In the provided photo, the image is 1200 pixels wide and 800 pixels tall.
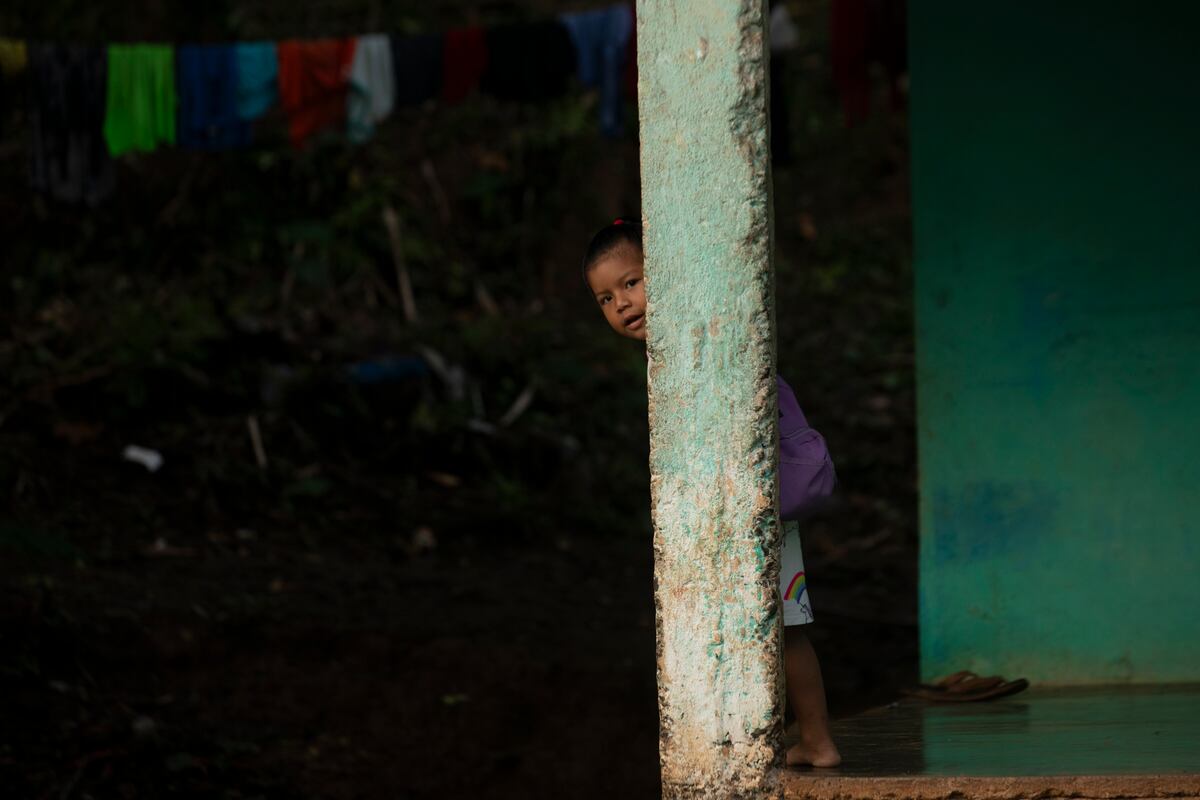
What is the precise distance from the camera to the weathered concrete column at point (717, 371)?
2668 millimetres

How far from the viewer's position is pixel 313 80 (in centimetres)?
745

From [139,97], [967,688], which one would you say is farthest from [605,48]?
[967,688]

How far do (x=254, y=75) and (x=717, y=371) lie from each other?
17.5 feet

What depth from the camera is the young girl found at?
2881 mm

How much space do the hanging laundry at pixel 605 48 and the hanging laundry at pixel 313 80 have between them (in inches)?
47.4

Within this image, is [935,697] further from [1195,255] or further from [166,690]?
[166,690]

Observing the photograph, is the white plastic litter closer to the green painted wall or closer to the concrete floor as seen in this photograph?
the green painted wall

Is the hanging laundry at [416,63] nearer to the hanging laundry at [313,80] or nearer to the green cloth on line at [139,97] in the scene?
the hanging laundry at [313,80]

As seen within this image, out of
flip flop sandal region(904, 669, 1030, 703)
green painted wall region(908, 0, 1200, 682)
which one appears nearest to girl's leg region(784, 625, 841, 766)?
flip flop sandal region(904, 669, 1030, 703)

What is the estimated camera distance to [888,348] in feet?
34.0

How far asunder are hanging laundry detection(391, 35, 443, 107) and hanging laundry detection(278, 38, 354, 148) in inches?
10.2

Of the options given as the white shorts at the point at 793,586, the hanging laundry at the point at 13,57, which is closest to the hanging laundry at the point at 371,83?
the hanging laundry at the point at 13,57

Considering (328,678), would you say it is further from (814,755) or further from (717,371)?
(717,371)

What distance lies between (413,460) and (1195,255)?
4894 millimetres
